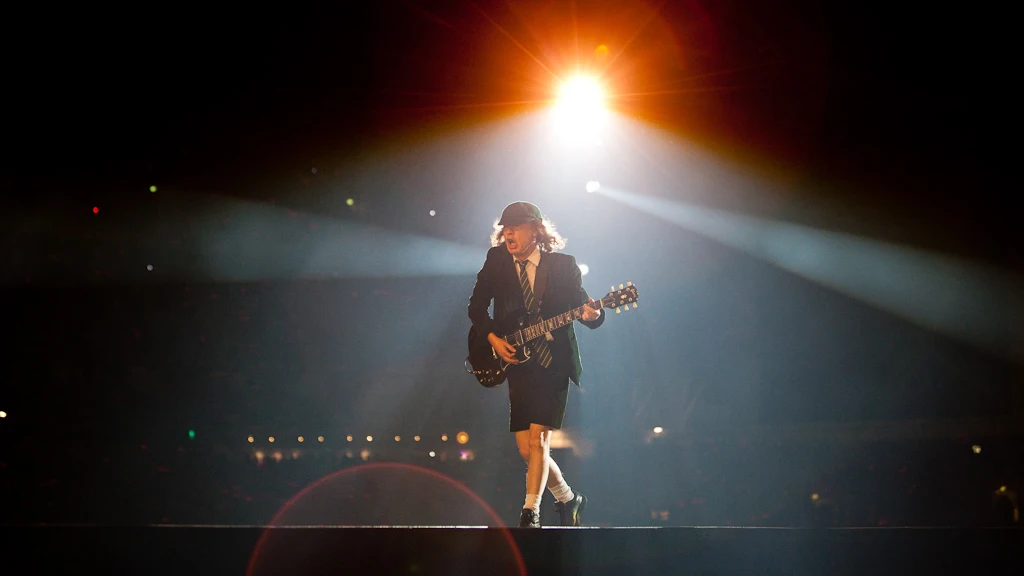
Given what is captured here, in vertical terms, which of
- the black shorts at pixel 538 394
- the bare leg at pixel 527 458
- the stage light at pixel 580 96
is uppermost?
the stage light at pixel 580 96

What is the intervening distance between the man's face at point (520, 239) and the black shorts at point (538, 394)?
606mm

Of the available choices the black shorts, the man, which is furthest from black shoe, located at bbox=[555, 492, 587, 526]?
the black shorts

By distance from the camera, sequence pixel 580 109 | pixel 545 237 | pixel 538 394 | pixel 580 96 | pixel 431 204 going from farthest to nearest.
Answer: pixel 431 204
pixel 580 109
pixel 580 96
pixel 545 237
pixel 538 394

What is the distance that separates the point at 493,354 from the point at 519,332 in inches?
7.6

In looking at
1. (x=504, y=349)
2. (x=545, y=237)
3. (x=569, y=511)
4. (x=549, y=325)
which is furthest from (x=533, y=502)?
(x=545, y=237)

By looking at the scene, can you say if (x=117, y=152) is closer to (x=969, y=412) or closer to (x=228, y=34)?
(x=228, y=34)

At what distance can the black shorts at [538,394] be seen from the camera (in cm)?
345

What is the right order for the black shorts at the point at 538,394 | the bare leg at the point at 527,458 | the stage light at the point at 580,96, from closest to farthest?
the black shorts at the point at 538,394 < the bare leg at the point at 527,458 < the stage light at the point at 580,96

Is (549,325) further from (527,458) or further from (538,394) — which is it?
(527,458)

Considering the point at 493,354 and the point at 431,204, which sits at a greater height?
the point at 431,204

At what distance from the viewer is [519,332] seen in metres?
3.58

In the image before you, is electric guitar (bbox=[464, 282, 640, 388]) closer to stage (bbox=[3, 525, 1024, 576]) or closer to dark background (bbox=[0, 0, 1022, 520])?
stage (bbox=[3, 525, 1024, 576])

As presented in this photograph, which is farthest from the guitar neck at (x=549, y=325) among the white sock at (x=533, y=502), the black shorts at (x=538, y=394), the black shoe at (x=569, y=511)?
the black shoe at (x=569, y=511)

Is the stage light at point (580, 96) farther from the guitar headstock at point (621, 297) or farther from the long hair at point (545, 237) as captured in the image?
the guitar headstock at point (621, 297)
